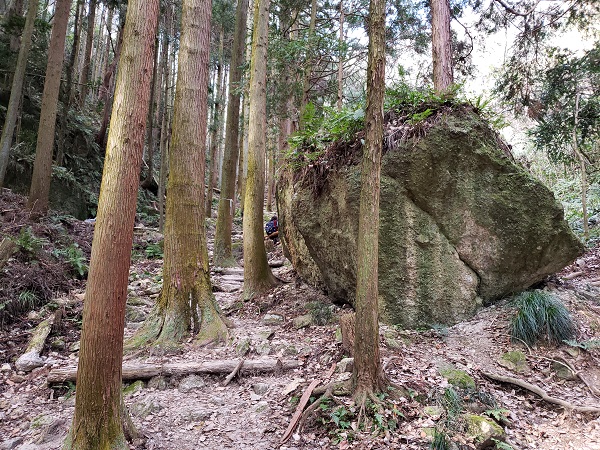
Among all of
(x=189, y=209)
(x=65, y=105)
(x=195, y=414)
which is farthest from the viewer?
(x=65, y=105)

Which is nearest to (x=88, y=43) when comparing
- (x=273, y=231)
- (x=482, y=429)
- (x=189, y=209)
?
(x=273, y=231)

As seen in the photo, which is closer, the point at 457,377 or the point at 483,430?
the point at 483,430

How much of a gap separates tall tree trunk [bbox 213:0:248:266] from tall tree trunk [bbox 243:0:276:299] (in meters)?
1.93

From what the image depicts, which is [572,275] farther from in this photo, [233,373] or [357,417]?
[233,373]

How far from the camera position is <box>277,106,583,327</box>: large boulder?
17.4 feet

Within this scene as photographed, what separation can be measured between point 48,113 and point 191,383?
8.38 metres

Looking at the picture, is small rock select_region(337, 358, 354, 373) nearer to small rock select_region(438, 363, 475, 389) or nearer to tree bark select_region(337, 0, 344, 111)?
small rock select_region(438, 363, 475, 389)

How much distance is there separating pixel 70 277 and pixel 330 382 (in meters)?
6.59

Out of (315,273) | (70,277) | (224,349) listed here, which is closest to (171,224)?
(224,349)

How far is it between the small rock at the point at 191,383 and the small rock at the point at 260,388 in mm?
654

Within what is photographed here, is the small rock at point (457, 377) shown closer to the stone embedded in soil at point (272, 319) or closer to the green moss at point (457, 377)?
the green moss at point (457, 377)

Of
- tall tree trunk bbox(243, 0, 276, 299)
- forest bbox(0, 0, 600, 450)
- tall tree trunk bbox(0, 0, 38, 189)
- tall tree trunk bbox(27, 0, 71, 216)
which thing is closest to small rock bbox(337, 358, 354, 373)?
forest bbox(0, 0, 600, 450)

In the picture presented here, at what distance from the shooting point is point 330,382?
3938 mm

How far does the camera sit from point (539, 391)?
160 inches
